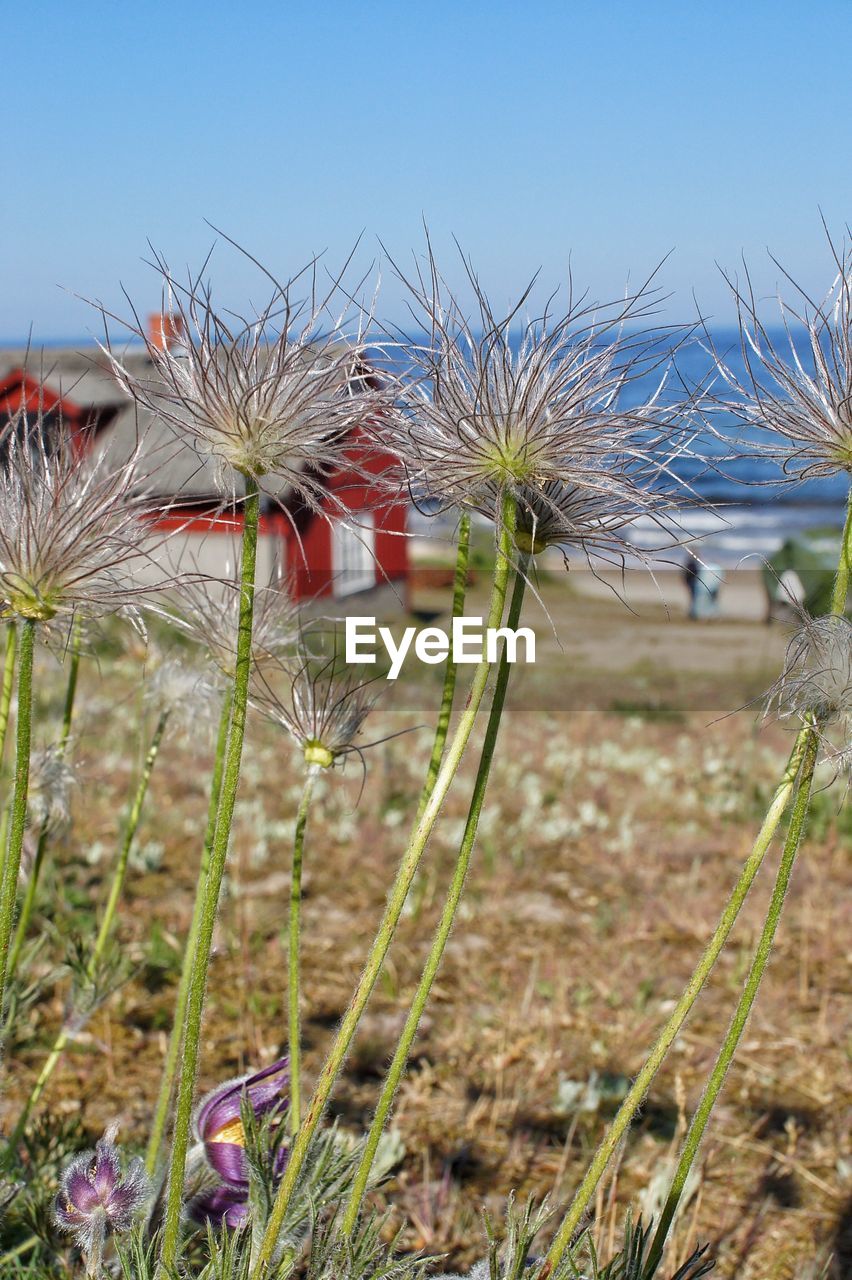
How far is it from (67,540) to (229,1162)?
42.9 inches

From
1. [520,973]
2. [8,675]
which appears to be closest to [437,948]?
[8,675]

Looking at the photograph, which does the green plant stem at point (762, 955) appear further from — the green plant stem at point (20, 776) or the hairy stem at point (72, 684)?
the hairy stem at point (72, 684)

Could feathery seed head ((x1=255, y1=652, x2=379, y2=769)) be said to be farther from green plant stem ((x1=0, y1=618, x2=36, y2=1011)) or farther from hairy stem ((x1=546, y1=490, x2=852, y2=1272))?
hairy stem ((x1=546, y1=490, x2=852, y2=1272))

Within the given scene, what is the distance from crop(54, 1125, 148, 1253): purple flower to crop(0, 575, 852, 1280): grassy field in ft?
1.20

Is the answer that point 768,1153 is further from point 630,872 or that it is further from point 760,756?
point 760,756

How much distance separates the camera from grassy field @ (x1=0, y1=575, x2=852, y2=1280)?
11.0 feet

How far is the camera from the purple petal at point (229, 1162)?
2.08 metres

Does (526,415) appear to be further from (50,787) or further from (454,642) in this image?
(50,787)

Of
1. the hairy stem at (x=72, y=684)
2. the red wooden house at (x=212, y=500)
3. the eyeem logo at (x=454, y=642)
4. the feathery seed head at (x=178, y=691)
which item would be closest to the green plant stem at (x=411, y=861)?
the eyeem logo at (x=454, y=642)

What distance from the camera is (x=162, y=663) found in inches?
113

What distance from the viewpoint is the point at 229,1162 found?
6.84 feet

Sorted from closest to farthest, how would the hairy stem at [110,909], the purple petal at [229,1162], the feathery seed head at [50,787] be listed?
the purple petal at [229,1162] → the hairy stem at [110,909] → the feathery seed head at [50,787]

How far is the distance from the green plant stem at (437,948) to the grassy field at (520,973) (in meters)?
0.19

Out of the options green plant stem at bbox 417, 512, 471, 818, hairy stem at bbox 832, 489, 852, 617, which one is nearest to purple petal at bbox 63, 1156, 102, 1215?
green plant stem at bbox 417, 512, 471, 818
